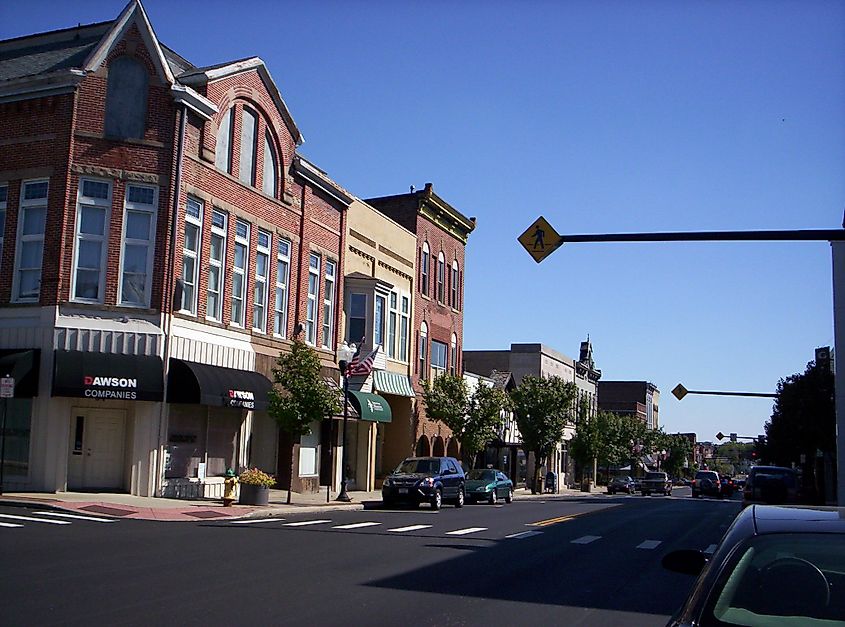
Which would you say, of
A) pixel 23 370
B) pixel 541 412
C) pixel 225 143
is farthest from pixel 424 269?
pixel 23 370

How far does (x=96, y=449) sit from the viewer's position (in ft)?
86.7

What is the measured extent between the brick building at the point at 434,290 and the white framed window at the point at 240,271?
1559 cm

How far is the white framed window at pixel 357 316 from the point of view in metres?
39.5

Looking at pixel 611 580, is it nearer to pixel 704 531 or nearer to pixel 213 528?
pixel 213 528

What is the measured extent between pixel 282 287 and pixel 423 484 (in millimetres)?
8921

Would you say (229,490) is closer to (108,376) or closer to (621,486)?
(108,376)

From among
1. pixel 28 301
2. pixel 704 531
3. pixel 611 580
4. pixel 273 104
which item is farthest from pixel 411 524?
pixel 273 104

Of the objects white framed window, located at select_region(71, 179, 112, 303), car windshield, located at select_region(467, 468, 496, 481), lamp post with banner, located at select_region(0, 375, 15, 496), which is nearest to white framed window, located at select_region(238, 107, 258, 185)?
white framed window, located at select_region(71, 179, 112, 303)

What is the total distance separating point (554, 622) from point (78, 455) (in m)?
19.5

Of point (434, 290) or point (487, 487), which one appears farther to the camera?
point (434, 290)

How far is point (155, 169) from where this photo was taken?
88.8 feet

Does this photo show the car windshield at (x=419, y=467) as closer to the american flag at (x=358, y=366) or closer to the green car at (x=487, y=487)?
the american flag at (x=358, y=366)

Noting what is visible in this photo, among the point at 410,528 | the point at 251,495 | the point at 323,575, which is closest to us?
the point at 323,575

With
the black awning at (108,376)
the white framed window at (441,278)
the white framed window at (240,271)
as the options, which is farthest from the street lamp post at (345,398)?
the white framed window at (441,278)
